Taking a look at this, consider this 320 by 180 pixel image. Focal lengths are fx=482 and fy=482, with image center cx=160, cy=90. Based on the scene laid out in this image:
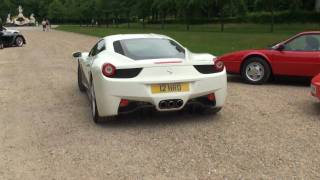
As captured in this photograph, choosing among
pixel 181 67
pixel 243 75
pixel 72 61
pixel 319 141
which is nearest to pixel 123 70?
pixel 181 67

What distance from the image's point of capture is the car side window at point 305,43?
9727 millimetres

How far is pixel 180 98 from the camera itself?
21.0 ft

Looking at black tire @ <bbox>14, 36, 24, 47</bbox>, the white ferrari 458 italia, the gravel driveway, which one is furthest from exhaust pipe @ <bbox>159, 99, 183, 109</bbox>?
black tire @ <bbox>14, 36, 24, 47</bbox>

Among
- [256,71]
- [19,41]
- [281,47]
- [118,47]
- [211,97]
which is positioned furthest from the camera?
[19,41]

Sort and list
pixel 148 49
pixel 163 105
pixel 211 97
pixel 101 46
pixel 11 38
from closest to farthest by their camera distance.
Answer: pixel 163 105
pixel 211 97
pixel 148 49
pixel 101 46
pixel 11 38

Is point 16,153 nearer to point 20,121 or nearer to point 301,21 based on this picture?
point 20,121

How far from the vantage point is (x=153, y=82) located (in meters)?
6.29

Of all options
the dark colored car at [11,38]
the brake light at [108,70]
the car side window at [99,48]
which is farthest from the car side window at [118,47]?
the dark colored car at [11,38]

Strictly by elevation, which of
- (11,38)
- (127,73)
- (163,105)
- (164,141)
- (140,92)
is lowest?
(164,141)

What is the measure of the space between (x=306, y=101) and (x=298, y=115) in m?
1.23

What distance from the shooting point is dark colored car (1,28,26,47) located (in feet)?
83.1

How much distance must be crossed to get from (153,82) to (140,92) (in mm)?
214

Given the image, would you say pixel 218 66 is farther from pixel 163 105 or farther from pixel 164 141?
pixel 164 141

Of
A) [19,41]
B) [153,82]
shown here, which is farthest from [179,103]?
[19,41]
